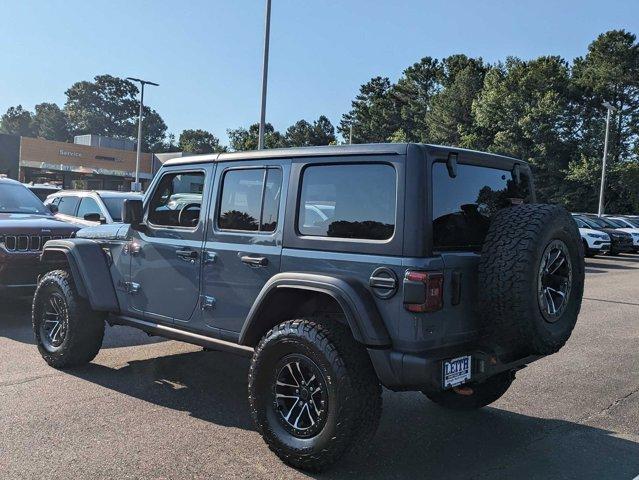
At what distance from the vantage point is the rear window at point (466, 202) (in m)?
3.66

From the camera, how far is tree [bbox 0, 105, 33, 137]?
16188 centimetres

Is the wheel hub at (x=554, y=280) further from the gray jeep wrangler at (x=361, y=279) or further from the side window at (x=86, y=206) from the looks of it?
the side window at (x=86, y=206)

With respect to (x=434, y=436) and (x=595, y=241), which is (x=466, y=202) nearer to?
(x=434, y=436)

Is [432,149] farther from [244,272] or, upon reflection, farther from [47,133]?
[47,133]

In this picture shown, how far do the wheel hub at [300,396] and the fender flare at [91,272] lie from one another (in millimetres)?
2112

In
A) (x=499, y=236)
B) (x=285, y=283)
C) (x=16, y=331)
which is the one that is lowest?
(x=16, y=331)

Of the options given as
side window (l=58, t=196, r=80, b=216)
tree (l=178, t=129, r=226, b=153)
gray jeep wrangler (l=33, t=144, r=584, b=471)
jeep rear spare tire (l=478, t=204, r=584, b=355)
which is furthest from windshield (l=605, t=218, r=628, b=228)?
tree (l=178, t=129, r=226, b=153)

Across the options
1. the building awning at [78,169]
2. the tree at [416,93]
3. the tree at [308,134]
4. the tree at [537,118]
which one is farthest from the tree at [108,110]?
the tree at [537,118]

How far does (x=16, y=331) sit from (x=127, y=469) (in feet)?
14.1

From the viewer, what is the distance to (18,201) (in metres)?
9.20

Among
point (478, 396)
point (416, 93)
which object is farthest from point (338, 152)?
point (416, 93)

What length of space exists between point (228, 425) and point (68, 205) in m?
8.76

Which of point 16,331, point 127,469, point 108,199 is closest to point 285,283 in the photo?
point 127,469

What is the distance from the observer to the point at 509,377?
4.52 meters
